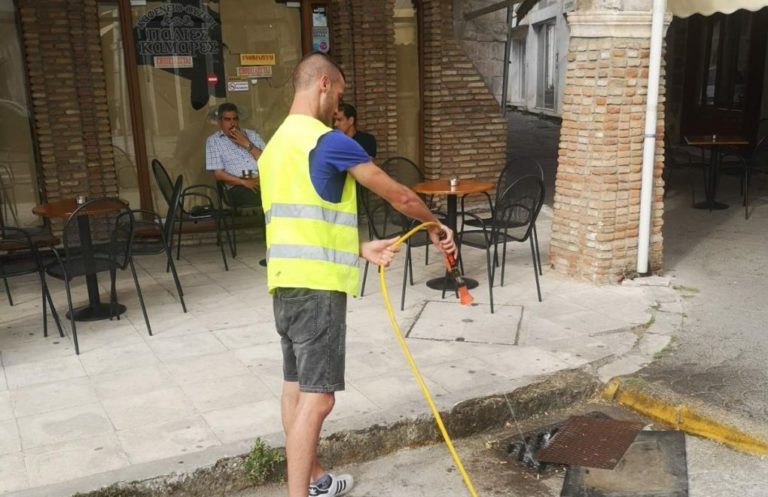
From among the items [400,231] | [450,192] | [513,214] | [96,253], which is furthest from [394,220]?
[96,253]

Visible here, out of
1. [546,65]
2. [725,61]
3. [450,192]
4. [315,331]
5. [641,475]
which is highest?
[546,65]

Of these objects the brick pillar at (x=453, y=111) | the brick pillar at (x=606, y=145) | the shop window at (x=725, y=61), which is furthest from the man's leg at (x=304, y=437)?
the shop window at (x=725, y=61)

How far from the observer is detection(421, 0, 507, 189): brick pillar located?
9.20 m

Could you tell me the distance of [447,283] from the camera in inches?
249

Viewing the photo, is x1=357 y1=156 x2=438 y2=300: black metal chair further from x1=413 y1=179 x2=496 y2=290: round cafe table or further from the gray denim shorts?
the gray denim shorts

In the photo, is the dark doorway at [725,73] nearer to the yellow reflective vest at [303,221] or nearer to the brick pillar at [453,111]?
the brick pillar at [453,111]

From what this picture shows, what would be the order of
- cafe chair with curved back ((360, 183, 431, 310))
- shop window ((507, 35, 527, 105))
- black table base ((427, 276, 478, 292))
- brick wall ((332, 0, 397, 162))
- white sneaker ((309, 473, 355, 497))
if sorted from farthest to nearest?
shop window ((507, 35, 527, 105)) → brick wall ((332, 0, 397, 162)) → black table base ((427, 276, 478, 292)) → cafe chair with curved back ((360, 183, 431, 310)) → white sneaker ((309, 473, 355, 497))

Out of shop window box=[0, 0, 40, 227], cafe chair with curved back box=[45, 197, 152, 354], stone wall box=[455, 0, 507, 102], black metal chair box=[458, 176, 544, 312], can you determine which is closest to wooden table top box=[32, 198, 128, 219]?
cafe chair with curved back box=[45, 197, 152, 354]

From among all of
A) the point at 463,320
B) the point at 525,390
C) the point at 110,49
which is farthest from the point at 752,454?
the point at 110,49

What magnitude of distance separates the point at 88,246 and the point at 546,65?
2182 centimetres

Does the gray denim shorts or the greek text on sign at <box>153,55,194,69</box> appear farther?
the greek text on sign at <box>153,55,194,69</box>

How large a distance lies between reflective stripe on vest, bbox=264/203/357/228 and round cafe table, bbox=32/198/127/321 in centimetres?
290

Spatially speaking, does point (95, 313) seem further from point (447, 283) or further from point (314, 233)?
point (314, 233)

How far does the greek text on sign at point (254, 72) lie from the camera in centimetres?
848
